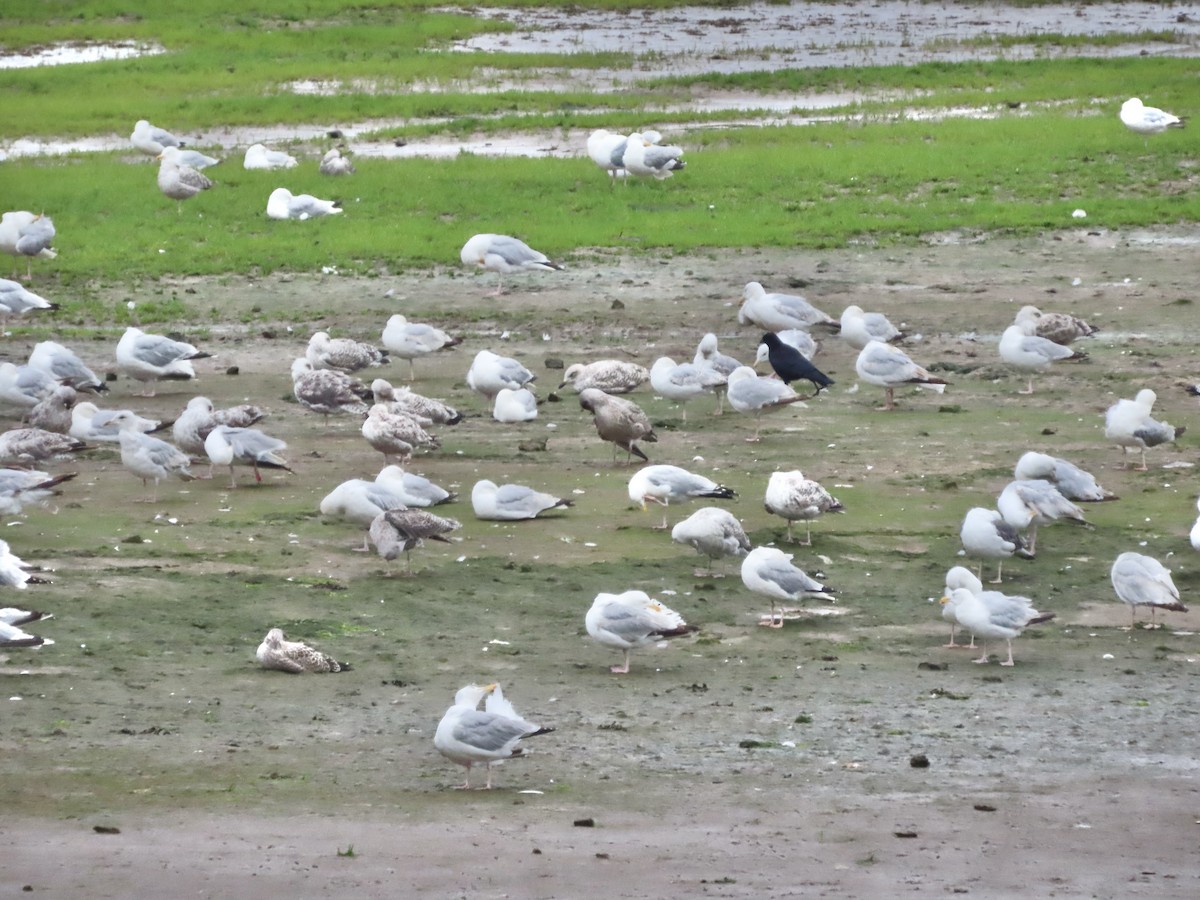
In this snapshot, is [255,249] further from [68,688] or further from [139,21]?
[139,21]

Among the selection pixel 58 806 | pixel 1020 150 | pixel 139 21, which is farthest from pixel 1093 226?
pixel 139 21

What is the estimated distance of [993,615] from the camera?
12.8 metres

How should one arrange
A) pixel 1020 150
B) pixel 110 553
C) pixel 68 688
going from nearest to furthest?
1. pixel 68 688
2. pixel 110 553
3. pixel 1020 150

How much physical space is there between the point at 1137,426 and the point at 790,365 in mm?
3895

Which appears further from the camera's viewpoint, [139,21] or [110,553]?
[139,21]

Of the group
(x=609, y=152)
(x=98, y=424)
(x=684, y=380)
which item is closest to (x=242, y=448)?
(x=98, y=424)

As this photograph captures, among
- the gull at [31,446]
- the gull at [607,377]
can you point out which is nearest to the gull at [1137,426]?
the gull at [607,377]

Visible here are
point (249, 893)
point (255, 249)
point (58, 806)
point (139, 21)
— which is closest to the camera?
point (249, 893)

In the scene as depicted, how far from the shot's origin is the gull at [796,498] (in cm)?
1516

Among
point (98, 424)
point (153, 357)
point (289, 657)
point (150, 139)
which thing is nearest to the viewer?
point (289, 657)

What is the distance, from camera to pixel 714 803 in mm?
10406

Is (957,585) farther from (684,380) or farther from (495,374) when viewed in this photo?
(495,374)

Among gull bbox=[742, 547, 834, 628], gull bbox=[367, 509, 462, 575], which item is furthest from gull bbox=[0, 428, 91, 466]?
gull bbox=[742, 547, 834, 628]

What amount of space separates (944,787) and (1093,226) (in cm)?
1674
